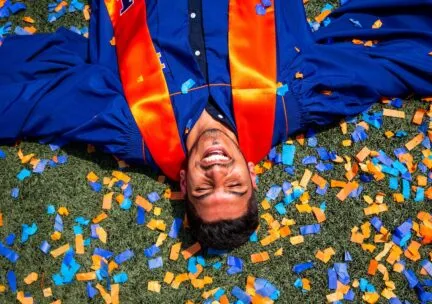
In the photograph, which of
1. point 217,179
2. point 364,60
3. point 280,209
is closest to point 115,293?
point 217,179

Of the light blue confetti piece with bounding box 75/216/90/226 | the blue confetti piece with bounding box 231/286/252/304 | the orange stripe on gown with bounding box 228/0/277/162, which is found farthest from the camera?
the light blue confetti piece with bounding box 75/216/90/226

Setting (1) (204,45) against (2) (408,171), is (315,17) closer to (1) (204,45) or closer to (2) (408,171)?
(1) (204,45)

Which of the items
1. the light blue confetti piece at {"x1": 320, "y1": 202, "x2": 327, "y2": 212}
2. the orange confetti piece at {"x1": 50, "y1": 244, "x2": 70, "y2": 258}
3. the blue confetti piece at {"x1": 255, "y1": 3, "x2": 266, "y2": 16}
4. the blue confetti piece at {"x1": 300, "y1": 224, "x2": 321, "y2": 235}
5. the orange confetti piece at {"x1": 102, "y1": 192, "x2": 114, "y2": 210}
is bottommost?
the blue confetti piece at {"x1": 300, "y1": 224, "x2": 321, "y2": 235}

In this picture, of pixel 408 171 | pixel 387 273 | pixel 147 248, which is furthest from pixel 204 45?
pixel 387 273

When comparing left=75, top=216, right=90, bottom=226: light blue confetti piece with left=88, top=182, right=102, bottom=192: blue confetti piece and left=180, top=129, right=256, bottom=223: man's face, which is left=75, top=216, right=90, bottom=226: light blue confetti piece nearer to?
left=88, top=182, right=102, bottom=192: blue confetti piece

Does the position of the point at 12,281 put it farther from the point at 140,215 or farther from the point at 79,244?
the point at 140,215

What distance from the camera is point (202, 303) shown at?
13.5 feet

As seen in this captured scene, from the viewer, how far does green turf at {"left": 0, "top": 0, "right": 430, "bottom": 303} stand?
4.17 m

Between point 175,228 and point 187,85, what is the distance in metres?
1.29

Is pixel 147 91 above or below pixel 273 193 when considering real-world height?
above

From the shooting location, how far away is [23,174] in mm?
4406

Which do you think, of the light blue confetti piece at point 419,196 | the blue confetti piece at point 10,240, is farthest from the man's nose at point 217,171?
the blue confetti piece at point 10,240

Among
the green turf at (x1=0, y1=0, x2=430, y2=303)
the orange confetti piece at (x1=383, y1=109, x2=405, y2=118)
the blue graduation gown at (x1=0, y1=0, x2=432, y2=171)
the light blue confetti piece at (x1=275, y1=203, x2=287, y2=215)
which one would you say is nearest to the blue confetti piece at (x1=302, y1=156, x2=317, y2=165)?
the green turf at (x1=0, y1=0, x2=430, y2=303)

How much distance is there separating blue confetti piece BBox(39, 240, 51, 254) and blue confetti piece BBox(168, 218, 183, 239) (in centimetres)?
106
